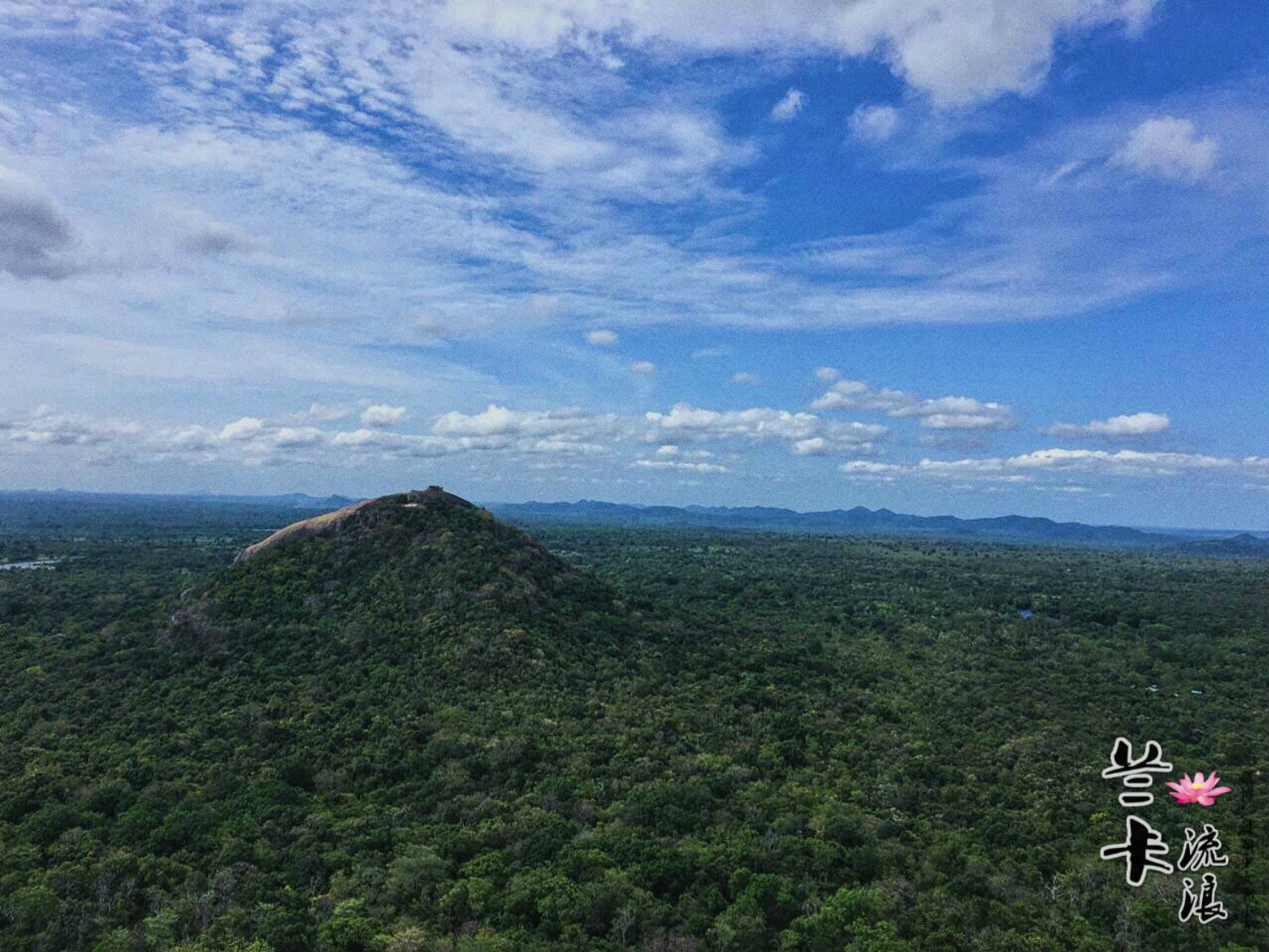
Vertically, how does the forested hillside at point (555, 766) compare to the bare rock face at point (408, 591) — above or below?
below

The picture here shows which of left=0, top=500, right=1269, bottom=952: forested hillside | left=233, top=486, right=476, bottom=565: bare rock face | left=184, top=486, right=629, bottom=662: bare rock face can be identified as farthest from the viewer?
left=233, top=486, right=476, bottom=565: bare rock face

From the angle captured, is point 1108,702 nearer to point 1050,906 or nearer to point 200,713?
point 1050,906

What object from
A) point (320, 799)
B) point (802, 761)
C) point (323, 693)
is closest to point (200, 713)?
point (323, 693)

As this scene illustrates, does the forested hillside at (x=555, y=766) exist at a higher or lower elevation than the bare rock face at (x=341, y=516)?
lower

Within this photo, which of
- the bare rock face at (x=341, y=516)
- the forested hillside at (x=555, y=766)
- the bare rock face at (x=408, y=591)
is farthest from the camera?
the bare rock face at (x=341, y=516)

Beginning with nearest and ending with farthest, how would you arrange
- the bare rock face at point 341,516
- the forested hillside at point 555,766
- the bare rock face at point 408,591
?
the forested hillside at point 555,766, the bare rock face at point 408,591, the bare rock face at point 341,516

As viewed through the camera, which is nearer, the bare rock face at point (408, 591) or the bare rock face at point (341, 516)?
the bare rock face at point (408, 591)

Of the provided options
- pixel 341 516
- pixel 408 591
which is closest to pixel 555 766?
pixel 408 591

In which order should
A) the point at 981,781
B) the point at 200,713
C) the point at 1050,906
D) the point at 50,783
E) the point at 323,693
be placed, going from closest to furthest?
the point at 1050,906
the point at 50,783
the point at 981,781
the point at 200,713
the point at 323,693

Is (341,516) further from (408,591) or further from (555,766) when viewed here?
(555,766)
